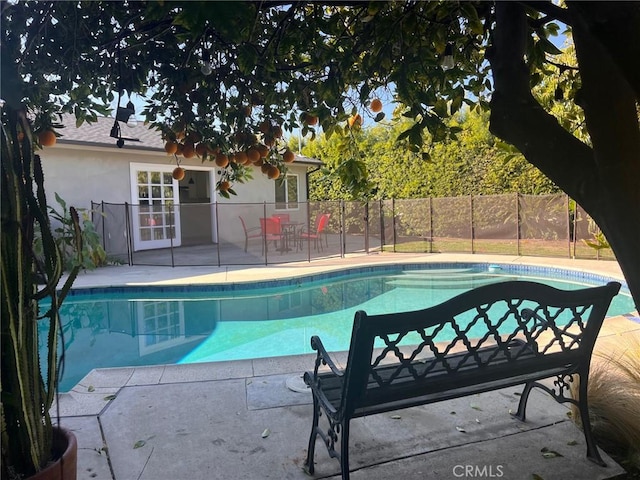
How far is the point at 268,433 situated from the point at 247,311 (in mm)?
5395

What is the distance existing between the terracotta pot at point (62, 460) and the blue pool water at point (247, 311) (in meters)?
3.27

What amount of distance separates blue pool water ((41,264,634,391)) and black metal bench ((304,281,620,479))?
3.75 meters

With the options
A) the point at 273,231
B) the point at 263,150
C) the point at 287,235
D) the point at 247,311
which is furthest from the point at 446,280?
the point at 263,150

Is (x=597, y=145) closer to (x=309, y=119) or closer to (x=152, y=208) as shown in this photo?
(x=309, y=119)

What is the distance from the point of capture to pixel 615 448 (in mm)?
2402

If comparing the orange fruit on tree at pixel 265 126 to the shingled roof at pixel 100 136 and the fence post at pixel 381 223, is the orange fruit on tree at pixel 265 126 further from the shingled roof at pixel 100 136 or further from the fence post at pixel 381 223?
the fence post at pixel 381 223

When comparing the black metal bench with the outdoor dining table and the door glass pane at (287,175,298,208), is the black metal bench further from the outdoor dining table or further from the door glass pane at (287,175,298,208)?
the door glass pane at (287,175,298,208)

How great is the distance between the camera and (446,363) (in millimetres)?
2154

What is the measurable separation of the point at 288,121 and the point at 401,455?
7.68ft

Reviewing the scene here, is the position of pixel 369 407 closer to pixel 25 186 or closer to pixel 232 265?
pixel 25 186

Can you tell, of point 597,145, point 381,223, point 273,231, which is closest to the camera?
point 597,145

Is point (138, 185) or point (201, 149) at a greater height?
point (138, 185)

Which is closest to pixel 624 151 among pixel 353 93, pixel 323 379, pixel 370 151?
pixel 323 379

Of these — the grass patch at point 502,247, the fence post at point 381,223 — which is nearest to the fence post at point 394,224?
the grass patch at point 502,247
